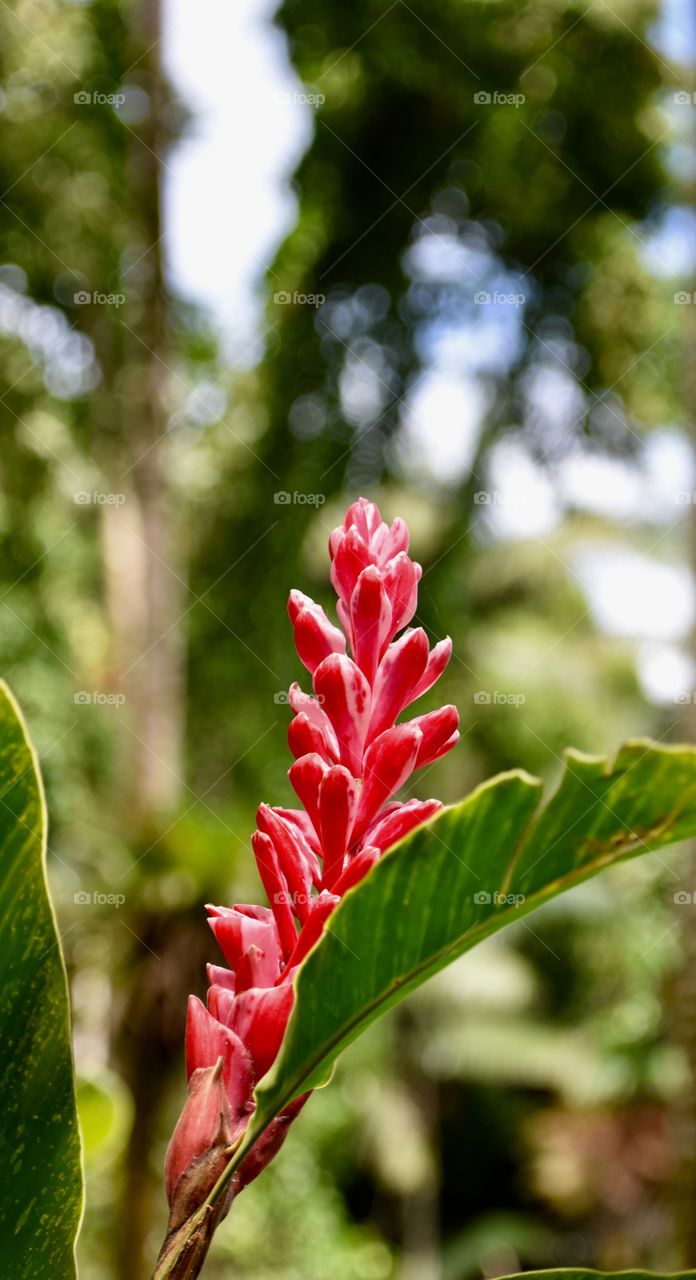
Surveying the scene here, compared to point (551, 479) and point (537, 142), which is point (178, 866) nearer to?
point (551, 479)

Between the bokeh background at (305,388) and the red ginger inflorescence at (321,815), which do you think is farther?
the bokeh background at (305,388)

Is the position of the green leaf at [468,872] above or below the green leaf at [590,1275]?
above

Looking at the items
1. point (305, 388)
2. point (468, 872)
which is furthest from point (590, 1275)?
point (305, 388)

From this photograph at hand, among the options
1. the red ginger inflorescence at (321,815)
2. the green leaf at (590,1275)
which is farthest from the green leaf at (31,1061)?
the green leaf at (590,1275)

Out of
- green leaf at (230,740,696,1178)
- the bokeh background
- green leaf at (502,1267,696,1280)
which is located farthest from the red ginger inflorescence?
the bokeh background

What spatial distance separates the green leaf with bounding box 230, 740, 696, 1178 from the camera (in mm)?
462

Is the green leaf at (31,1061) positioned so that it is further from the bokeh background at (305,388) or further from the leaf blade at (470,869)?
the bokeh background at (305,388)

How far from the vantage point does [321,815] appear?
528 mm

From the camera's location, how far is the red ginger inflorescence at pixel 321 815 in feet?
1.64

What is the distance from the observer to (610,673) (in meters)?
12.7

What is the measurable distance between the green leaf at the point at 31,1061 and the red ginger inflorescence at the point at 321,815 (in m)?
0.07

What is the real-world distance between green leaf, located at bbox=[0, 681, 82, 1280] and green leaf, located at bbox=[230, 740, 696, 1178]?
125 mm

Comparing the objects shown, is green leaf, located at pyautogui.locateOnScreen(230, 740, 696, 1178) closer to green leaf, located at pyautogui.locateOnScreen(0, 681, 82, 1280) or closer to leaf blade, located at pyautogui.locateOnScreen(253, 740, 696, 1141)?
leaf blade, located at pyautogui.locateOnScreen(253, 740, 696, 1141)

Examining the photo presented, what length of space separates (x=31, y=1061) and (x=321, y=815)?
185mm
